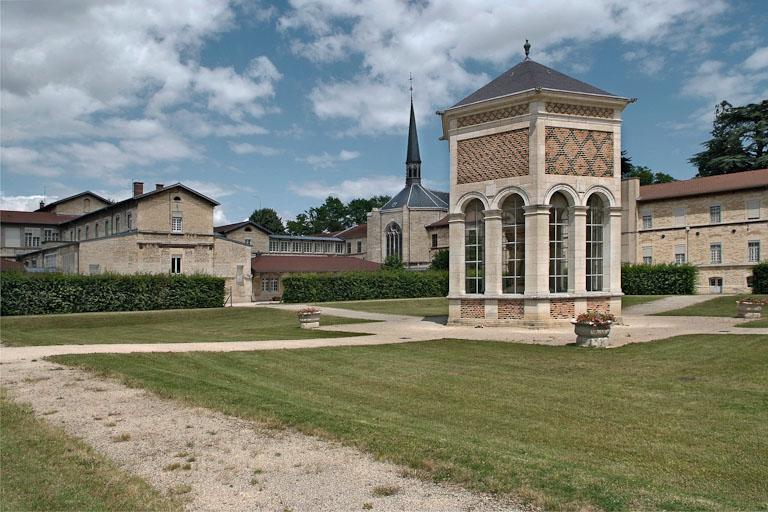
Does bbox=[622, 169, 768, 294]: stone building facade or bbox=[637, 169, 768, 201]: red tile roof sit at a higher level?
bbox=[637, 169, 768, 201]: red tile roof

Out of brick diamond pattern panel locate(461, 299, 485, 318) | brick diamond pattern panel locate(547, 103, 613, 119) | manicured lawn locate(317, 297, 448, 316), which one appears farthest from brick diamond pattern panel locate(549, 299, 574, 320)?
manicured lawn locate(317, 297, 448, 316)

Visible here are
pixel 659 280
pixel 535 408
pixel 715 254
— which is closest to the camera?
pixel 535 408

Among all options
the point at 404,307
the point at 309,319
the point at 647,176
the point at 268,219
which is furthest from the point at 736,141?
the point at 268,219

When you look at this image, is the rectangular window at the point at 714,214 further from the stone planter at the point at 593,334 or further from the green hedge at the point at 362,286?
the stone planter at the point at 593,334

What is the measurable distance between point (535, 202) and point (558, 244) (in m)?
1.97

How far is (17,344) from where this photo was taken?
15.0m

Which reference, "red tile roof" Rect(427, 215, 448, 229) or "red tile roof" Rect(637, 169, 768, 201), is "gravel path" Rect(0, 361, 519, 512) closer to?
"red tile roof" Rect(637, 169, 768, 201)

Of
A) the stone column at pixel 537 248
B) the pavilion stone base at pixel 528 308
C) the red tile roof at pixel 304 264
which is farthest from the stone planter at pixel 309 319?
the red tile roof at pixel 304 264

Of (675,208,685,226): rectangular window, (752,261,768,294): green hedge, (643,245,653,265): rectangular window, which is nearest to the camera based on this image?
(752,261,768,294): green hedge

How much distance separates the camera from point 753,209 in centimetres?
4141

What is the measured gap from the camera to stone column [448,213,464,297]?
21234 mm

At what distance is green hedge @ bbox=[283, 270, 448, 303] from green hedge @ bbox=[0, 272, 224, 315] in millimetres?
5454

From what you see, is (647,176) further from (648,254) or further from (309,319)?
(309,319)

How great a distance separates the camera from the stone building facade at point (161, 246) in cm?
4356
